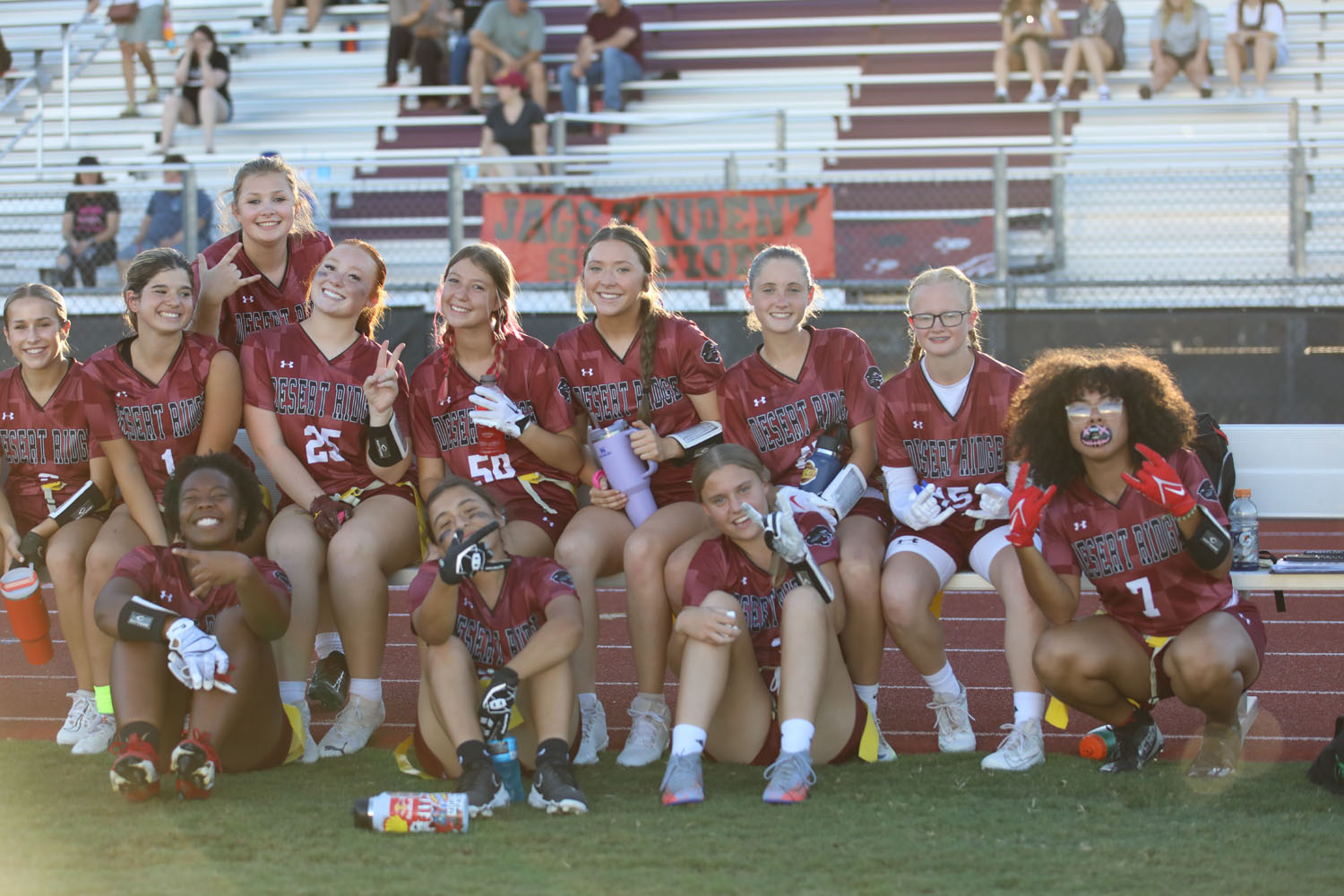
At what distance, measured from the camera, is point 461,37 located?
14203 mm

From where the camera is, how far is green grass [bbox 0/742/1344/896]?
2.98m

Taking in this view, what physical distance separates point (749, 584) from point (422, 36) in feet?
37.3

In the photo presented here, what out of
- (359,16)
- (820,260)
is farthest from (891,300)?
(359,16)

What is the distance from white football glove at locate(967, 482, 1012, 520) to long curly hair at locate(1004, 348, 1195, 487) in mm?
135

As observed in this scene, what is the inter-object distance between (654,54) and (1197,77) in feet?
17.3

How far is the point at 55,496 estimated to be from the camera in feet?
15.0

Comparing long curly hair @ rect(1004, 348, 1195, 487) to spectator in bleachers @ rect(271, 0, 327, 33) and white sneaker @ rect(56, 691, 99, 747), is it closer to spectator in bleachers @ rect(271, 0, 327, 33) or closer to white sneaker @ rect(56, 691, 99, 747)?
white sneaker @ rect(56, 691, 99, 747)

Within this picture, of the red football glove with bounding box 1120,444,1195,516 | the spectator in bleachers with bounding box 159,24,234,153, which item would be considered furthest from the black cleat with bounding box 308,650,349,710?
the spectator in bleachers with bounding box 159,24,234,153

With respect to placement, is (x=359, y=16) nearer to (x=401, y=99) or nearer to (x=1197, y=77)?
(x=401, y=99)

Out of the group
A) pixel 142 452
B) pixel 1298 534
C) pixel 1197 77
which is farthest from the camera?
pixel 1197 77

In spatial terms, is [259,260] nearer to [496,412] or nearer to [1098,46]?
[496,412]

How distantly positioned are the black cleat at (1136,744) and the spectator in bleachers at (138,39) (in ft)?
43.7

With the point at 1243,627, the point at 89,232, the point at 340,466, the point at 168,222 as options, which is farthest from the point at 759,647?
the point at 89,232

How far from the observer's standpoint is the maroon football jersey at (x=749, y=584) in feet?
12.9
